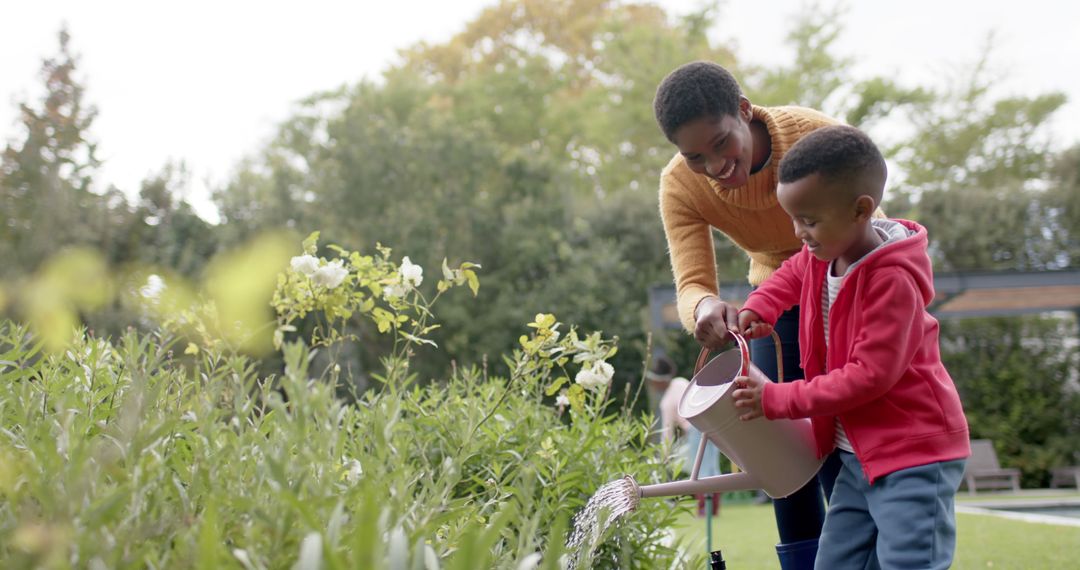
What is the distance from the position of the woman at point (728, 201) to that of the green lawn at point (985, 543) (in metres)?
0.63

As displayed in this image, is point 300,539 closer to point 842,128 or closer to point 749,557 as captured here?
point 842,128

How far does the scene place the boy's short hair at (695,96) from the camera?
2.30m

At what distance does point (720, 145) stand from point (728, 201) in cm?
33

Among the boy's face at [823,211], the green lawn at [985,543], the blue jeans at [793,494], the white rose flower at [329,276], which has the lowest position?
the green lawn at [985,543]

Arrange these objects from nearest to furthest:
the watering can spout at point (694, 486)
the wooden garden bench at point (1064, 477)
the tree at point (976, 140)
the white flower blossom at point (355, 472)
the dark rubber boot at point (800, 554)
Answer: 1. the white flower blossom at point (355, 472)
2. the watering can spout at point (694, 486)
3. the dark rubber boot at point (800, 554)
4. the wooden garden bench at point (1064, 477)
5. the tree at point (976, 140)

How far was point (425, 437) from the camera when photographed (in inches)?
110

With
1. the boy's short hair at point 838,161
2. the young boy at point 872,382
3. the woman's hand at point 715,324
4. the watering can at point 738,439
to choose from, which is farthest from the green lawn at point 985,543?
the boy's short hair at point 838,161

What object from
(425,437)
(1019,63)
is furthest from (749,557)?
(1019,63)

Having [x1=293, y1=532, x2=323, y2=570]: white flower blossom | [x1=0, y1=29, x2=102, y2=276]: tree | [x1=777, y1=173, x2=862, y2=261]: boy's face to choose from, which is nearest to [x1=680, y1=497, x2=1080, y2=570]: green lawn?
[x1=777, y1=173, x2=862, y2=261]: boy's face

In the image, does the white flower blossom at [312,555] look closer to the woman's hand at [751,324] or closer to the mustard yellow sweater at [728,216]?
the woman's hand at [751,324]

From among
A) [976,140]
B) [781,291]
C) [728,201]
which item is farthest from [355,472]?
[976,140]

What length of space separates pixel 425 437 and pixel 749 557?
10.1 feet

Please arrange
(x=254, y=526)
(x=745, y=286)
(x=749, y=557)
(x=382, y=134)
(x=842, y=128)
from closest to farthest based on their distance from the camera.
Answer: (x=254, y=526) → (x=842, y=128) → (x=749, y=557) → (x=745, y=286) → (x=382, y=134)

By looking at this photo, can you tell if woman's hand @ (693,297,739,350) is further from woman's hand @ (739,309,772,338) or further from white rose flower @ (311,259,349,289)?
white rose flower @ (311,259,349,289)
